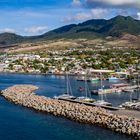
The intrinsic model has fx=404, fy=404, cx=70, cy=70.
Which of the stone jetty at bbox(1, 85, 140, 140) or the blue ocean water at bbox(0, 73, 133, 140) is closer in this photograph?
the blue ocean water at bbox(0, 73, 133, 140)

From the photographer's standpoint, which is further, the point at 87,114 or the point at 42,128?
the point at 87,114

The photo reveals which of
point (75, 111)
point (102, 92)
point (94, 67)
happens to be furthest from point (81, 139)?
point (94, 67)

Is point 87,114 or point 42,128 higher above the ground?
point 87,114

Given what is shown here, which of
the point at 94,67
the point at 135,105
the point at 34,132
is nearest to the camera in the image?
the point at 34,132

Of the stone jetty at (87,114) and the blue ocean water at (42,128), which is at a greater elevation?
the stone jetty at (87,114)

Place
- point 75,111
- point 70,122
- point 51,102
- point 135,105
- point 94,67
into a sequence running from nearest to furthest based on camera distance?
1. point 70,122
2. point 75,111
3. point 135,105
4. point 51,102
5. point 94,67

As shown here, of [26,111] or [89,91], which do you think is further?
[89,91]

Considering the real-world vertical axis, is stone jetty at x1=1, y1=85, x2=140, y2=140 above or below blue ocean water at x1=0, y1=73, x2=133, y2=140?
above

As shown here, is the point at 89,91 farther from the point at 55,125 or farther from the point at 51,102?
the point at 55,125

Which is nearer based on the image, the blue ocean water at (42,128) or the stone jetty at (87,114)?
the blue ocean water at (42,128)
